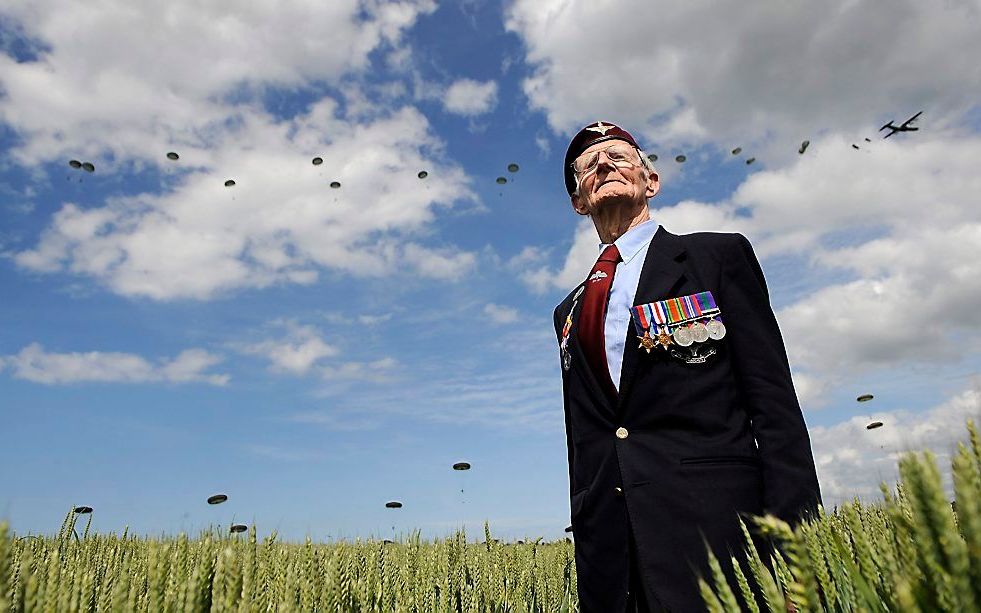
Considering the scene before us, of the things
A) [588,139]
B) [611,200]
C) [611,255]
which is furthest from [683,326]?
[588,139]

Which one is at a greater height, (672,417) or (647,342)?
(647,342)

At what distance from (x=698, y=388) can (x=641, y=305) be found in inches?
15.6

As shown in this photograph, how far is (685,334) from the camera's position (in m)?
2.46

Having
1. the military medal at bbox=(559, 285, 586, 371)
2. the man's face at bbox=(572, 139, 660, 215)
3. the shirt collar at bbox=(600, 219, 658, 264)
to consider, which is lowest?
the military medal at bbox=(559, 285, 586, 371)

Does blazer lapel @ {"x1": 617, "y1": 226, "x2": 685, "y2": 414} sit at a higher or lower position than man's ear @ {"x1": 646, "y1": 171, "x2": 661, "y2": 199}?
lower

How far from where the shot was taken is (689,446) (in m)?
2.35

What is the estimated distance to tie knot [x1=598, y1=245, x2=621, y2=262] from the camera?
115 inches

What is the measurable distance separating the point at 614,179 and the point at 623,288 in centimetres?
56

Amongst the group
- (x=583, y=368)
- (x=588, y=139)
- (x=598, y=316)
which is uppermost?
(x=588, y=139)

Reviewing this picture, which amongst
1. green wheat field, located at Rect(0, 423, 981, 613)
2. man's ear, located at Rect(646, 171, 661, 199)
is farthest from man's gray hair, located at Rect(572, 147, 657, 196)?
green wheat field, located at Rect(0, 423, 981, 613)

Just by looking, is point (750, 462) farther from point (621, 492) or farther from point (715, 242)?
point (715, 242)

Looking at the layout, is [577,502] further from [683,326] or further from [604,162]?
[604,162]

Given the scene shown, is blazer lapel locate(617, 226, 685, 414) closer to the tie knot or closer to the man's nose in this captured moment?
the tie knot

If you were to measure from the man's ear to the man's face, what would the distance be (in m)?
0.02
